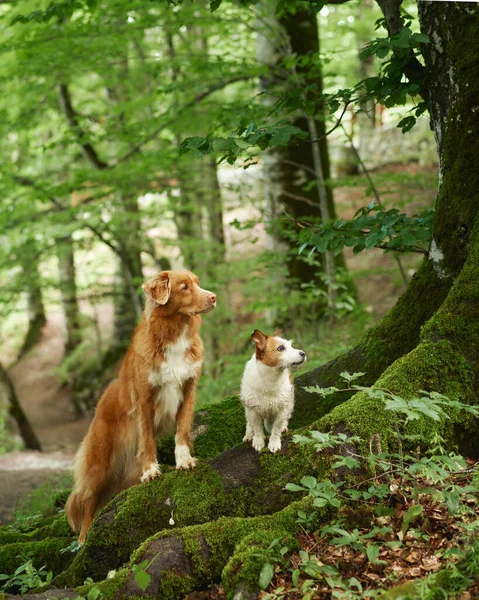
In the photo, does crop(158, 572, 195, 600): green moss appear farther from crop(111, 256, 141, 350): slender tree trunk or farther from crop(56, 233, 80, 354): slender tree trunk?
crop(56, 233, 80, 354): slender tree trunk

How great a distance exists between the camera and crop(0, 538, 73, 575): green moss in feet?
15.4

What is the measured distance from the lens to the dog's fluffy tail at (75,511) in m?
4.85

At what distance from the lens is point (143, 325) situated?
14.8 feet

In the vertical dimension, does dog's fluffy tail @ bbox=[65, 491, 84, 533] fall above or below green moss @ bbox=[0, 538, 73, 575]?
above

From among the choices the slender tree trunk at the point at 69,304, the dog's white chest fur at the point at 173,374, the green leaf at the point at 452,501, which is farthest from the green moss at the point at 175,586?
the slender tree trunk at the point at 69,304

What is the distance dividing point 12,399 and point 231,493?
11.9 m

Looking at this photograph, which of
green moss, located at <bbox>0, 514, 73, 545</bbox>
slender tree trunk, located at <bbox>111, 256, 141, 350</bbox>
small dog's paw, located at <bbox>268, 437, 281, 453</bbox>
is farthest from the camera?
slender tree trunk, located at <bbox>111, 256, 141, 350</bbox>

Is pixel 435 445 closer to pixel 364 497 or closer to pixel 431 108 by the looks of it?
pixel 364 497

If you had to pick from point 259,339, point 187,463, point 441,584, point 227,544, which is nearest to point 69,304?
point 187,463

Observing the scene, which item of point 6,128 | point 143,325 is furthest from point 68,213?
point 143,325

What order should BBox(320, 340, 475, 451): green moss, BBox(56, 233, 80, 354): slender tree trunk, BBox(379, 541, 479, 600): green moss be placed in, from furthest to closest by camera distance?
BBox(56, 233, 80, 354): slender tree trunk → BBox(320, 340, 475, 451): green moss → BBox(379, 541, 479, 600): green moss

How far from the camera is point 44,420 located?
740 inches

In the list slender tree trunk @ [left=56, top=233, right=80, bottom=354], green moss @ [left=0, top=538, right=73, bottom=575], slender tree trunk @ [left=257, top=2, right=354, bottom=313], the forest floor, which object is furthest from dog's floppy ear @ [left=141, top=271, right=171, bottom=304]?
slender tree trunk @ [left=56, top=233, right=80, bottom=354]

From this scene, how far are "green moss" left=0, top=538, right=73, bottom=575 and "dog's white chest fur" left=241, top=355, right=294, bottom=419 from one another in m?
2.04
